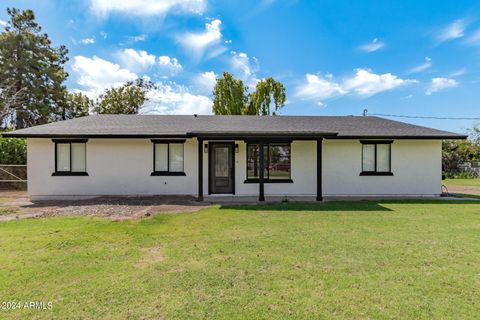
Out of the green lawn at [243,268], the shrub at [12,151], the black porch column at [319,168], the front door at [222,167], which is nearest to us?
the green lawn at [243,268]

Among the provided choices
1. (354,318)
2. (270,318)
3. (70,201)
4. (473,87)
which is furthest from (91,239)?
(473,87)

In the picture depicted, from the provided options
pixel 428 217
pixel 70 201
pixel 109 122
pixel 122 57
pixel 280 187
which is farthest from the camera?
pixel 122 57

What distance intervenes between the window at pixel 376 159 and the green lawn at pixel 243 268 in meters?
4.61

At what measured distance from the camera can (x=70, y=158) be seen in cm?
1144

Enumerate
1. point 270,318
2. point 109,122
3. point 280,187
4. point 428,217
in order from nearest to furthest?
1. point 270,318
2. point 428,217
3. point 280,187
4. point 109,122

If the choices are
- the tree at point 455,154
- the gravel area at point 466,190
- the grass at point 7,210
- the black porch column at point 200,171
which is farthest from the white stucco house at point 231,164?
the tree at point 455,154

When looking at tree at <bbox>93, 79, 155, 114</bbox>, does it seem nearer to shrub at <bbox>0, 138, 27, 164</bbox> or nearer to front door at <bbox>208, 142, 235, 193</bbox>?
shrub at <bbox>0, 138, 27, 164</bbox>

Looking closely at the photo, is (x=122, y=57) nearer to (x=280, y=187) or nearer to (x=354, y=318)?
(x=280, y=187)

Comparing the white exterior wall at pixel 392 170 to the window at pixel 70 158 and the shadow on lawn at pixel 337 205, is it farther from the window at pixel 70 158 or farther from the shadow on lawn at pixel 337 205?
the window at pixel 70 158

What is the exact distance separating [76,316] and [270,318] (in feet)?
6.84

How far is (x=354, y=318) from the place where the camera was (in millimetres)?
2848

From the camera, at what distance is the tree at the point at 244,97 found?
32375 millimetres

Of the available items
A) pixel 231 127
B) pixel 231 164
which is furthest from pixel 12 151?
pixel 231 164

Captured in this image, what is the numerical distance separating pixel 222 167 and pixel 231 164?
429 mm
